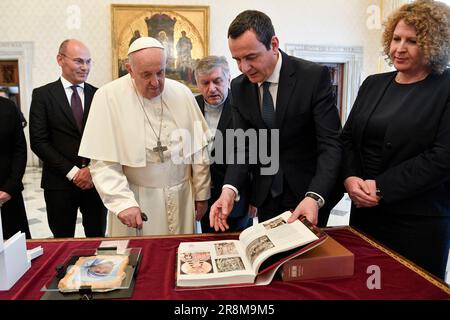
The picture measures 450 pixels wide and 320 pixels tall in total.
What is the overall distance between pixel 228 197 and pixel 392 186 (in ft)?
2.79

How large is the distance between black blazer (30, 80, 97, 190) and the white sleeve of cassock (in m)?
1.08

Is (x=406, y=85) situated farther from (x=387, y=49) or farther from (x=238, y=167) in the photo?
(x=238, y=167)

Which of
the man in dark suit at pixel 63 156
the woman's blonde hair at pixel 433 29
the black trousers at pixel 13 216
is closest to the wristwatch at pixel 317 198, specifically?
the woman's blonde hair at pixel 433 29

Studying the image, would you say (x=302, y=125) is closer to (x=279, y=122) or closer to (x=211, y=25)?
(x=279, y=122)

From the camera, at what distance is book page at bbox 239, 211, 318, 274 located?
1496 millimetres

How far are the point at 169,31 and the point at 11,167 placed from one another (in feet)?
20.8

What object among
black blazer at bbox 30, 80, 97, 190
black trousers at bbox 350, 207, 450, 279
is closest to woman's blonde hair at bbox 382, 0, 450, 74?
black trousers at bbox 350, 207, 450, 279

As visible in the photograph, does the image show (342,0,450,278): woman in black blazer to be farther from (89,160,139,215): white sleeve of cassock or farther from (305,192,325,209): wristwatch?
(89,160,139,215): white sleeve of cassock

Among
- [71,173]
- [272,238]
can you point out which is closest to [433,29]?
[272,238]

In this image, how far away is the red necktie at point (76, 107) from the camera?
359 cm

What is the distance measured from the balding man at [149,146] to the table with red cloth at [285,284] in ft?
2.23

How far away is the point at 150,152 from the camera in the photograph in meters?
2.68

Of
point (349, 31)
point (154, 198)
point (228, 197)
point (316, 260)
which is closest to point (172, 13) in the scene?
point (349, 31)

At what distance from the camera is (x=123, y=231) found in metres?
2.70
